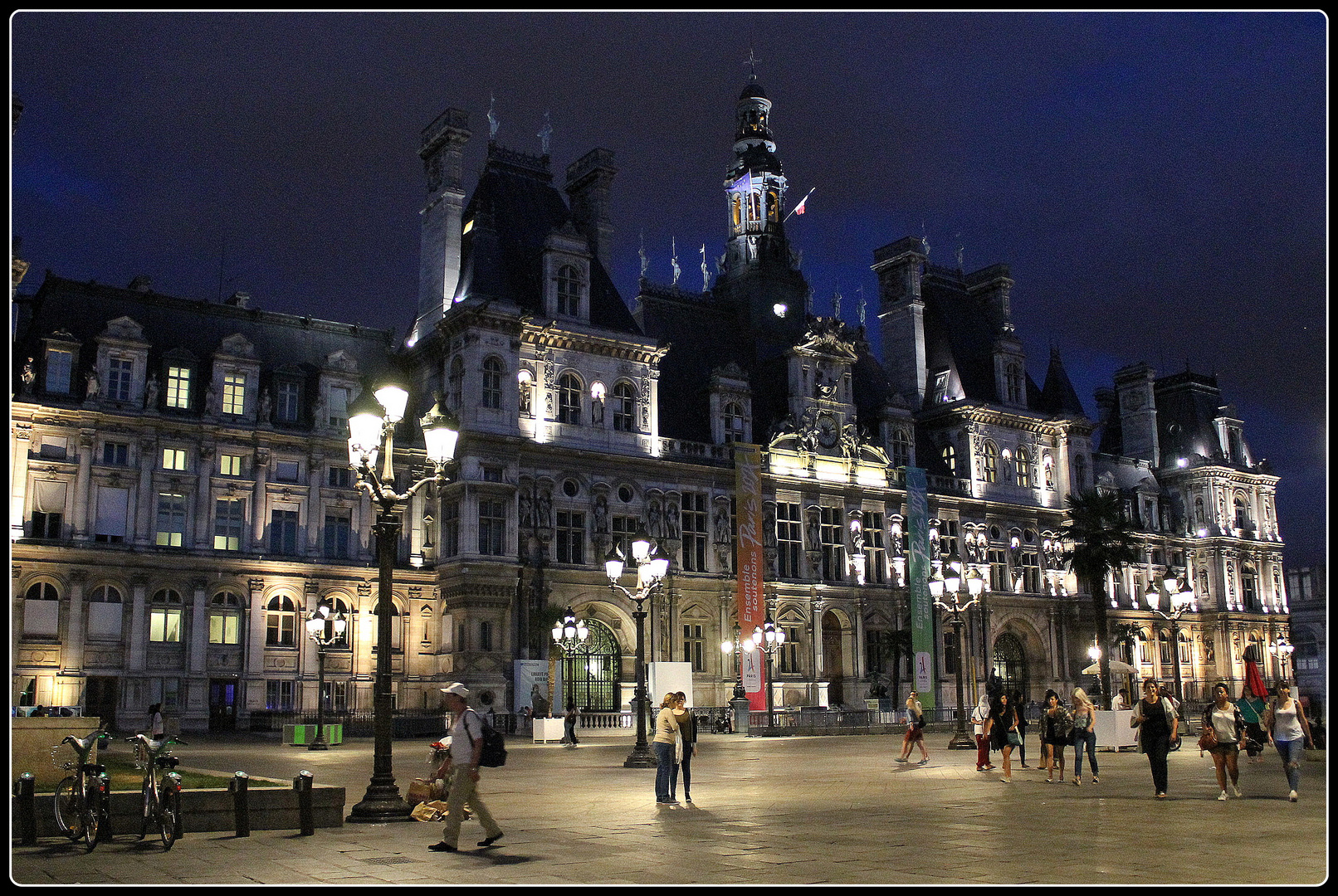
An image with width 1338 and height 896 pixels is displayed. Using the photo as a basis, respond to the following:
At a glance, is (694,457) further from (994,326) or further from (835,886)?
(835,886)

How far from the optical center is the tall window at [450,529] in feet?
152

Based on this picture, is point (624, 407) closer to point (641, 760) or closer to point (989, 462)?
Answer: point (989, 462)

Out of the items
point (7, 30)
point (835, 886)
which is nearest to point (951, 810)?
point (835, 886)

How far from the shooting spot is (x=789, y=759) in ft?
98.8

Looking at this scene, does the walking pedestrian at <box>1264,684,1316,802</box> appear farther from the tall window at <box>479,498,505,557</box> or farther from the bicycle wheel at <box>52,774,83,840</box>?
the tall window at <box>479,498,505,557</box>

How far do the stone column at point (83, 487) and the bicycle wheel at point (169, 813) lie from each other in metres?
29.9

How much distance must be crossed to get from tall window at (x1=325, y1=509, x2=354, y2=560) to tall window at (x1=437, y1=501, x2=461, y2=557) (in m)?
3.28

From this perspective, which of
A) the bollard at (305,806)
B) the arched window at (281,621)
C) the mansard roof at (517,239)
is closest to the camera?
the bollard at (305,806)

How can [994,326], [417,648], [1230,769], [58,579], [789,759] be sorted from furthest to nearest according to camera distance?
[994,326]
[417,648]
[58,579]
[789,759]
[1230,769]

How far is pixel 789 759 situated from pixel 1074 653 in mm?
38944

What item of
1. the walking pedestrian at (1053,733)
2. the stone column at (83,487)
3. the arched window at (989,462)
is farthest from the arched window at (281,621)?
the arched window at (989,462)

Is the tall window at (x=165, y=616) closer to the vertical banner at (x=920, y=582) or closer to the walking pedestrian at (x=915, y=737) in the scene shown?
the walking pedestrian at (x=915, y=737)

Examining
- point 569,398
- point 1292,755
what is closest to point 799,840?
point 1292,755

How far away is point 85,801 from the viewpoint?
541 inches
